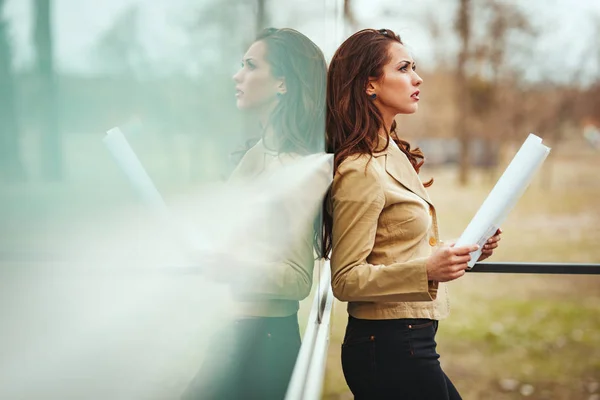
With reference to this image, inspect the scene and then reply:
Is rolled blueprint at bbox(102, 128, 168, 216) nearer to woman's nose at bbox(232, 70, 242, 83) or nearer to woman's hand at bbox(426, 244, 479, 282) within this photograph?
woman's nose at bbox(232, 70, 242, 83)

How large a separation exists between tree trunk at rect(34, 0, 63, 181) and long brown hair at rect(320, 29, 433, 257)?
3.42 ft

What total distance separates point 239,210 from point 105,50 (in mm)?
249

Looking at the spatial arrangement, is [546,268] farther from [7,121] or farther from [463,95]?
[463,95]

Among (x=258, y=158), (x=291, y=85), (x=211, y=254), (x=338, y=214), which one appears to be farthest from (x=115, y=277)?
(x=338, y=214)

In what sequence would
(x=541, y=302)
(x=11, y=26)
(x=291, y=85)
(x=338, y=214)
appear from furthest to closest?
(x=541, y=302)
(x=338, y=214)
(x=291, y=85)
(x=11, y=26)

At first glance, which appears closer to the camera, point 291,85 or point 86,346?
point 86,346

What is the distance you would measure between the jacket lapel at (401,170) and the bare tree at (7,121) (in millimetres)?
1058

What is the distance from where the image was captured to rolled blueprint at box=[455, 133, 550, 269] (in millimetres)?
1140

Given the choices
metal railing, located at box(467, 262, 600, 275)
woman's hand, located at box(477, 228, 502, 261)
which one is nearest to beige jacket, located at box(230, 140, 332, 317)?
woman's hand, located at box(477, 228, 502, 261)

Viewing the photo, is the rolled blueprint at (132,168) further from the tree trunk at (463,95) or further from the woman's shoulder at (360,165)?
the tree trunk at (463,95)

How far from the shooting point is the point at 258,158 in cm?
57

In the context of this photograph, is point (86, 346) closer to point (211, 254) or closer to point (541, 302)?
point (211, 254)

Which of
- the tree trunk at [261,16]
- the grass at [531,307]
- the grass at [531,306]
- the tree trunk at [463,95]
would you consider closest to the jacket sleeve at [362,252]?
the tree trunk at [261,16]

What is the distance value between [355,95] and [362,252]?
0.29 meters
